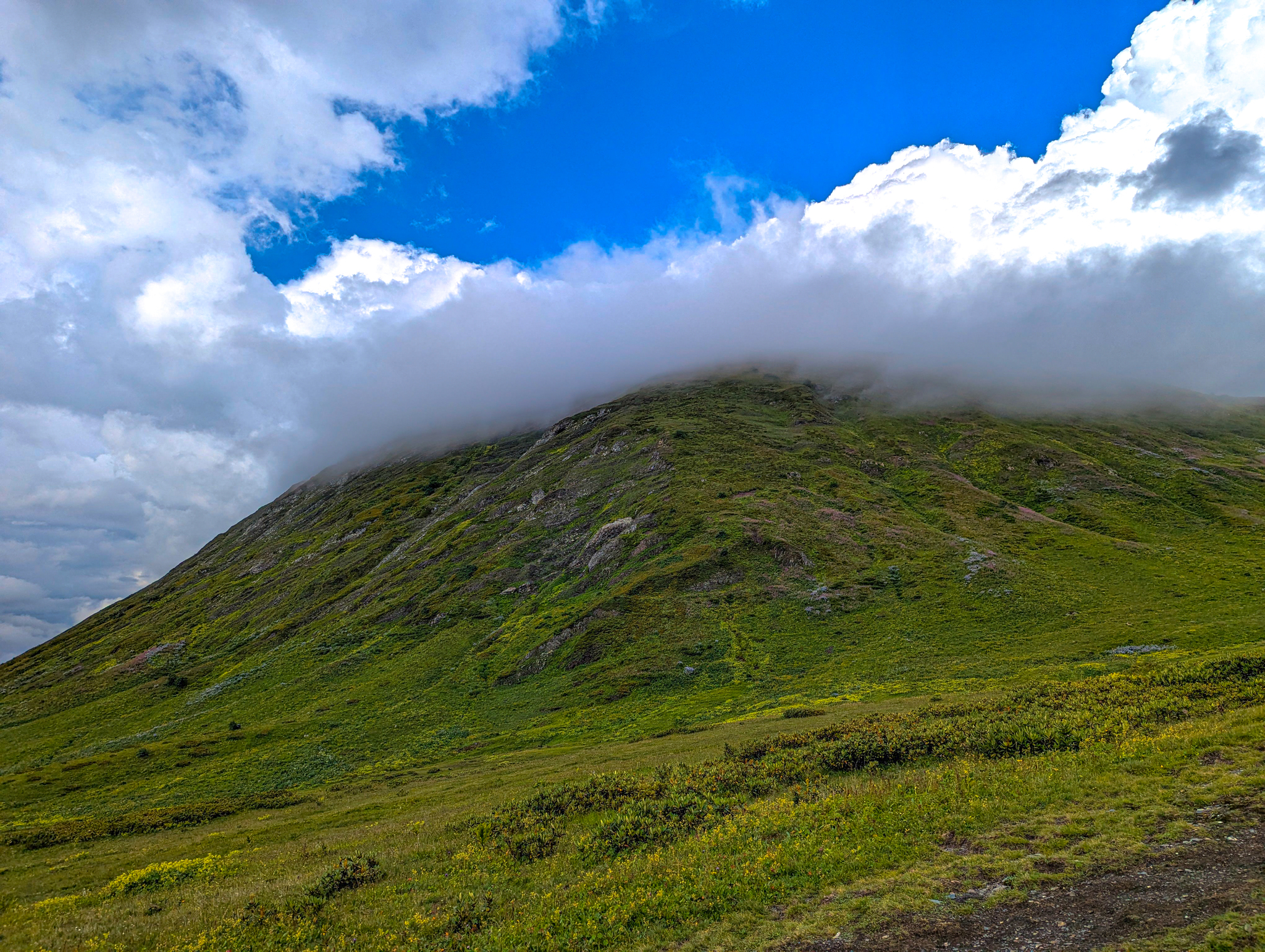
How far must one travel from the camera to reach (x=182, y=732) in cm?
9500

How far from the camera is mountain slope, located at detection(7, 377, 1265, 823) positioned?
70.2 metres

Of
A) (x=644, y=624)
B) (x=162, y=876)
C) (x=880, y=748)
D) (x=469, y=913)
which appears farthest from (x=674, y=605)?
(x=469, y=913)

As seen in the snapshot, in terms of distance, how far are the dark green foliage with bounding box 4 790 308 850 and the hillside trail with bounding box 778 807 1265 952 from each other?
57603mm

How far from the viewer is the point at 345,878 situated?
23.0 m

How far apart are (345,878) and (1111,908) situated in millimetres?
25273

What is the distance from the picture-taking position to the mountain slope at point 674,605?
2763 inches

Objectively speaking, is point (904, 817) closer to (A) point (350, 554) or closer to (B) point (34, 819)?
(B) point (34, 819)

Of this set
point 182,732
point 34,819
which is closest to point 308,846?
point 34,819

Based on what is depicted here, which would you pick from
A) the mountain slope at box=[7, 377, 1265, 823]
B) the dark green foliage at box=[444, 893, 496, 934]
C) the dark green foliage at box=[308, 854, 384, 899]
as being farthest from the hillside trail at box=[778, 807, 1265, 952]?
the mountain slope at box=[7, 377, 1265, 823]

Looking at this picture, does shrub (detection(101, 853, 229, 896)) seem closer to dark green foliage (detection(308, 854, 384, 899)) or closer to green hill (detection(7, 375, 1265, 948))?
green hill (detection(7, 375, 1265, 948))

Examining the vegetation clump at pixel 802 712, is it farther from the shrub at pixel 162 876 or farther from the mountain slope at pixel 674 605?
the shrub at pixel 162 876

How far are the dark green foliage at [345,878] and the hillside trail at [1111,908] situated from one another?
58.7 ft

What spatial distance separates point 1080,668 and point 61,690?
20214 centimetres

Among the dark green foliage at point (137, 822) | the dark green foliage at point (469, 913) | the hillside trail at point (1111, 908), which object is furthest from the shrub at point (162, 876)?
the hillside trail at point (1111, 908)
